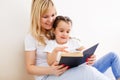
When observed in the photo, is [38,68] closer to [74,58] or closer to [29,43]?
[29,43]

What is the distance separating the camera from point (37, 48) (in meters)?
1.55

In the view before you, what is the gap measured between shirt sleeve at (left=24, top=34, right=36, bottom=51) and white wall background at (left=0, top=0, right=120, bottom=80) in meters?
0.09

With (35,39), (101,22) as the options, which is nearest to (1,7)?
(35,39)

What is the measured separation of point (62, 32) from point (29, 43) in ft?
0.68

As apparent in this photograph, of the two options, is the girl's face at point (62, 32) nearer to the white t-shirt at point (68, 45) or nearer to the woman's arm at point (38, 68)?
the white t-shirt at point (68, 45)

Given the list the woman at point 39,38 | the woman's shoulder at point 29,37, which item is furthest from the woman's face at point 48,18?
the woman's shoulder at point 29,37

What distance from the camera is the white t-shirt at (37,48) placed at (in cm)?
151

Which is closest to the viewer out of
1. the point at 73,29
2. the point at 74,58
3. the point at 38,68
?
the point at 74,58

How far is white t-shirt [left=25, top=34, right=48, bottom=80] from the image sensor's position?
1.51m

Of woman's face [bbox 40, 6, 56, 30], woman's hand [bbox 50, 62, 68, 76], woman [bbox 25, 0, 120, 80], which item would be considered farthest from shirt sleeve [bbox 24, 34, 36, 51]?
woman's hand [bbox 50, 62, 68, 76]

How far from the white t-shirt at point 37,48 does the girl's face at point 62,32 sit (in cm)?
12

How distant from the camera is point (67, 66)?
1377 millimetres

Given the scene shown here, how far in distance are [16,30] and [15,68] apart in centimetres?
24

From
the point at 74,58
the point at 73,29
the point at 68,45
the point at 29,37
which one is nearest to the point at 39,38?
the point at 29,37
